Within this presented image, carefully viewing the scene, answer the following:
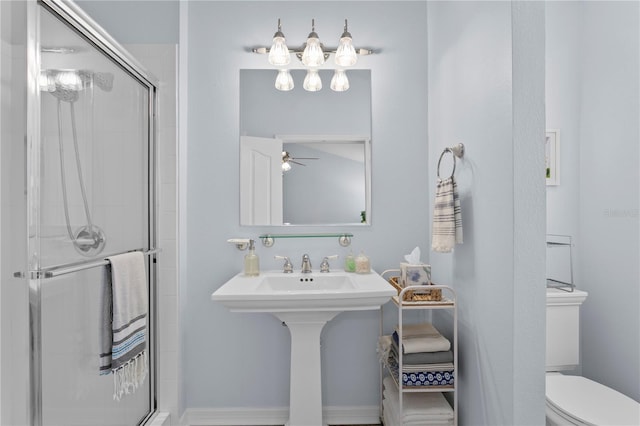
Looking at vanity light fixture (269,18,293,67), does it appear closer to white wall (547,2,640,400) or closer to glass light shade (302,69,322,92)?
glass light shade (302,69,322,92)

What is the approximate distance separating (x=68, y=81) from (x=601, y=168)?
2413 mm

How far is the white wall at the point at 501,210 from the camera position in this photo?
1321mm

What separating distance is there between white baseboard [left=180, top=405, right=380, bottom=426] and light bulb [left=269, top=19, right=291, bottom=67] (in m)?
1.89

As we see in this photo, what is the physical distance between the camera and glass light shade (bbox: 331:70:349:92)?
2.15m

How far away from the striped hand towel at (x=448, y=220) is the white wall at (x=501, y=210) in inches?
2.3

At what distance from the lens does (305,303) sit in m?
1.64

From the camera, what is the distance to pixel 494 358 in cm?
146

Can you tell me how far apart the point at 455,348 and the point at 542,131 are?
96 cm

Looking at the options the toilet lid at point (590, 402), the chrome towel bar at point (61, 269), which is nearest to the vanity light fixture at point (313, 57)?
the chrome towel bar at point (61, 269)

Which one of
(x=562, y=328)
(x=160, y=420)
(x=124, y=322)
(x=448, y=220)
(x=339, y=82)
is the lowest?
(x=160, y=420)

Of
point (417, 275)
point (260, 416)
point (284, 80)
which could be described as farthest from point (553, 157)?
point (260, 416)

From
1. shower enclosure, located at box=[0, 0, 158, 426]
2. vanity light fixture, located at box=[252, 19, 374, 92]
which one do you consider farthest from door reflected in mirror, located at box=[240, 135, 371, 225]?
shower enclosure, located at box=[0, 0, 158, 426]

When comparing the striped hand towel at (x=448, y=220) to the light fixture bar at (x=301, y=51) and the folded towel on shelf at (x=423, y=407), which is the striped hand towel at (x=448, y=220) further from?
the light fixture bar at (x=301, y=51)

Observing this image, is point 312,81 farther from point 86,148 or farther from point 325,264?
point 86,148
